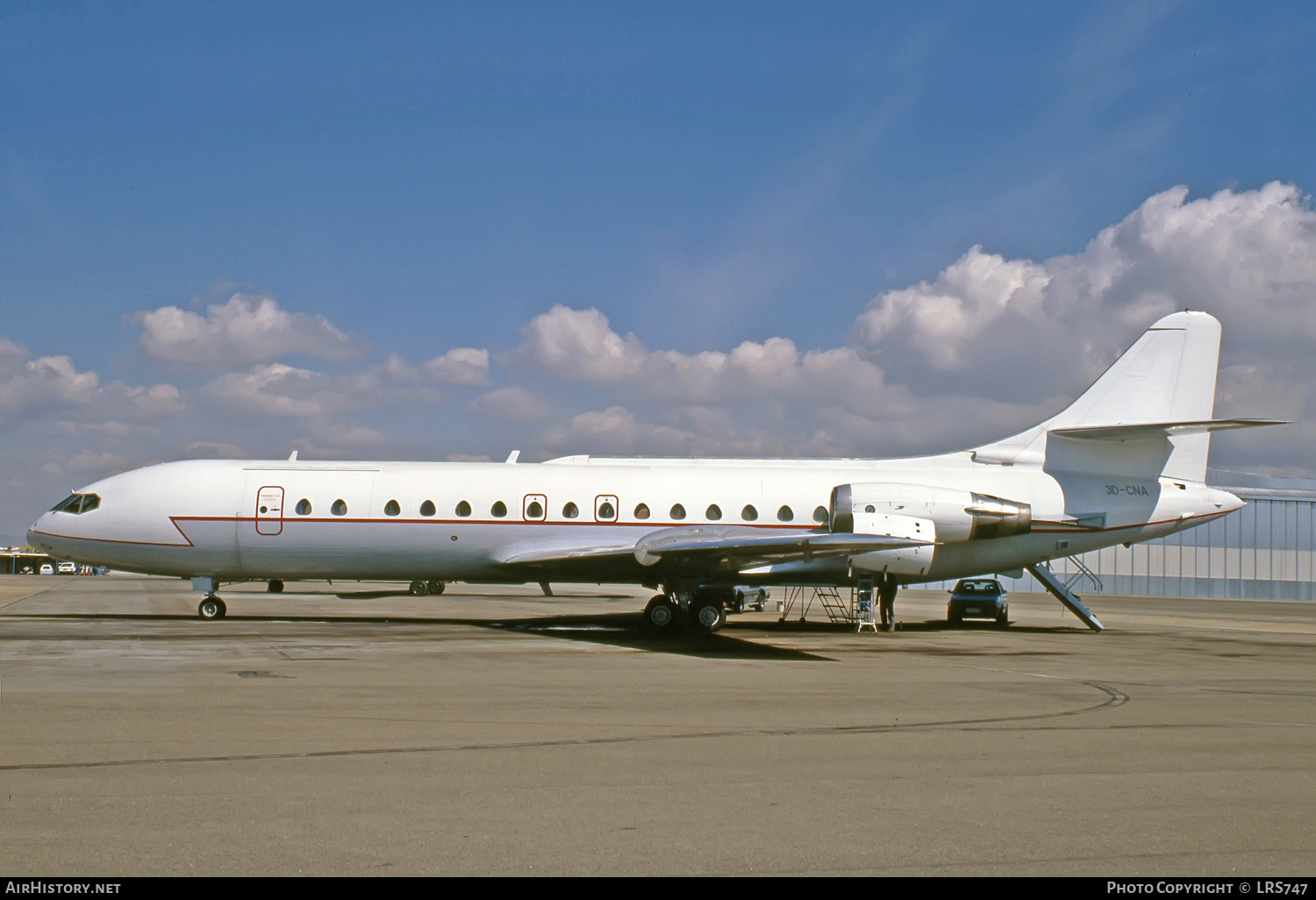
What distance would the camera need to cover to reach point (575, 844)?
241 inches

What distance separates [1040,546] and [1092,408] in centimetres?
360

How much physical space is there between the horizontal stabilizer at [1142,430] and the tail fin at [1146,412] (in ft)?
0.17

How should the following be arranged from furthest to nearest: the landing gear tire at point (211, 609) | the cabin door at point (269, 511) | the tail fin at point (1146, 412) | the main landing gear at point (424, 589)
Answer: the main landing gear at point (424, 589) → the tail fin at point (1146, 412) → the landing gear tire at point (211, 609) → the cabin door at point (269, 511)

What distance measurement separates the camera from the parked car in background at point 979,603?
29750 millimetres

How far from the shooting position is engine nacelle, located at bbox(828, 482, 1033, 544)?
23094 millimetres

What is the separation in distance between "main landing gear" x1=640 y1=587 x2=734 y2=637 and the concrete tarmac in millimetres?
3674

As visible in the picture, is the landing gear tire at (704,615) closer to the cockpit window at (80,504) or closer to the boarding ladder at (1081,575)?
the boarding ladder at (1081,575)

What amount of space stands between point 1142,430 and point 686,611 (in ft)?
36.7

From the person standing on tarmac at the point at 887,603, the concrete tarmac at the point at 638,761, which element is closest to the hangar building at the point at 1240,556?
the person standing on tarmac at the point at 887,603

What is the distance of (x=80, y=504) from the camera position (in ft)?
79.3

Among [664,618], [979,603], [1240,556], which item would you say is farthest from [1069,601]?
[1240,556]

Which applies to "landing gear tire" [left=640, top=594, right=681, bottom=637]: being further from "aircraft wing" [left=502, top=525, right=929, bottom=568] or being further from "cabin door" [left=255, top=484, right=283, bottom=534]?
"cabin door" [left=255, top=484, right=283, bottom=534]

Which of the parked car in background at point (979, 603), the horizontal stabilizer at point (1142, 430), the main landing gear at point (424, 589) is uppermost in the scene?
the horizontal stabilizer at point (1142, 430)

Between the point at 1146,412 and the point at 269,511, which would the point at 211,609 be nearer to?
the point at 269,511
